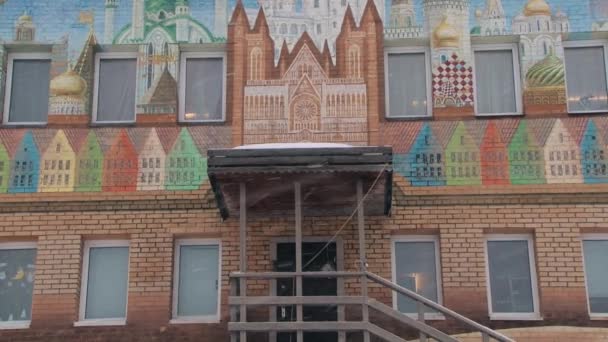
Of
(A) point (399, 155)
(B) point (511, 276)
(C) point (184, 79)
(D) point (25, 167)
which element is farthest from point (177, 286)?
(B) point (511, 276)

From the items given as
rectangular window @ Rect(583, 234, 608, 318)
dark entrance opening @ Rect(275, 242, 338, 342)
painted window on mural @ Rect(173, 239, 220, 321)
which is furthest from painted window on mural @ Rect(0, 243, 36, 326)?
rectangular window @ Rect(583, 234, 608, 318)

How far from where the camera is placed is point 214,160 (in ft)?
40.8

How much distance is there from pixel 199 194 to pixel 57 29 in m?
3.81

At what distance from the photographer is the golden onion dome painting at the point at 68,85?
1516cm

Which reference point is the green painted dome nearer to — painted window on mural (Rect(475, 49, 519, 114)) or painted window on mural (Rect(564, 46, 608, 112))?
painted window on mural (Rect(475, 49, 519, 114))

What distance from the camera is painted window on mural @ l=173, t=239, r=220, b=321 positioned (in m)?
14.3

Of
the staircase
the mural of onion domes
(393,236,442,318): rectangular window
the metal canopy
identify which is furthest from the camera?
the mural of onion domes

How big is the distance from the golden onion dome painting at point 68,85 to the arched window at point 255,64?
108 inches

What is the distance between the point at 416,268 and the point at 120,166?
16.2 feet

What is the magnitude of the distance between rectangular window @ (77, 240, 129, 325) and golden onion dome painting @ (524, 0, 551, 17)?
24.8ft

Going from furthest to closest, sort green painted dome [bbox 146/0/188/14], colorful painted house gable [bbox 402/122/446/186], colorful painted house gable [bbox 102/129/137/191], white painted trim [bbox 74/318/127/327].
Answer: green painted dome [bbox 146/0/188/14] < colorful painted house gable [bbox 102/129/137/191] < colorful painted house gable [bbox 402/122/446/186] < white painted trim [bbox 74/318/127/327]

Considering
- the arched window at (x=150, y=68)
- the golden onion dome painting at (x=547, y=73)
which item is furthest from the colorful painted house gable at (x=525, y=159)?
the arched window at (x=150, y=68)

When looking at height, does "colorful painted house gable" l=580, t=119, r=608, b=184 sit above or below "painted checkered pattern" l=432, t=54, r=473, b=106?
below

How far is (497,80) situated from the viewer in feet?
50.4
